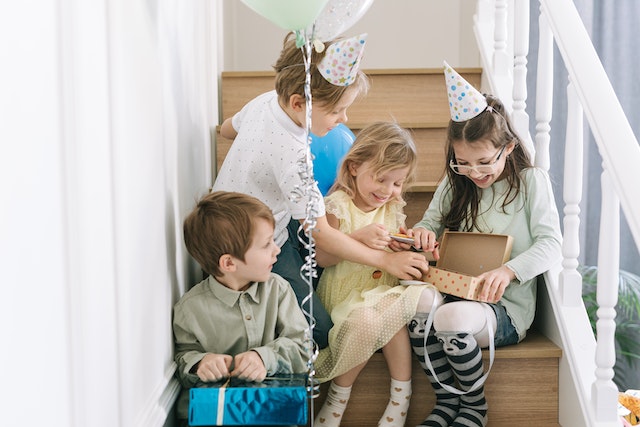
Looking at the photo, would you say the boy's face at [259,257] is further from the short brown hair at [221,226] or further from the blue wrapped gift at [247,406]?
the blue wrapped gift at [247,406]

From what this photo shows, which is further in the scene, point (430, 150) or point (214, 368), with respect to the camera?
point (430, 150)

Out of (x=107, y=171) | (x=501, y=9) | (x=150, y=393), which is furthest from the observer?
(x=501, y=9)

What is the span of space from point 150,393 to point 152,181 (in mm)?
389

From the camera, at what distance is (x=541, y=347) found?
176 cm

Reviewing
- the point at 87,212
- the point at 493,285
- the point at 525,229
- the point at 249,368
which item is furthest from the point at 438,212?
the point at 87,212

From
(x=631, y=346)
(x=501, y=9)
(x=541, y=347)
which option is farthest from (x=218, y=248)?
(x=631, y=346)

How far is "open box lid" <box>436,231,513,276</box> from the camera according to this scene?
1.81 m

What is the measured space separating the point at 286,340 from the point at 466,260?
Result: 0.53m

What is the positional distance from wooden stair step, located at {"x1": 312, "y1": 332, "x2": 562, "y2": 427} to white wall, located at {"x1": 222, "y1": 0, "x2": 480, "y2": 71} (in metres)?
2.22

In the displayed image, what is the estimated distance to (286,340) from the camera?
157 cm

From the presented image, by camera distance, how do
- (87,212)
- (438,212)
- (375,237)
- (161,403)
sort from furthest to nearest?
(438,212) → (375,237) → (161,403) → (87,212)

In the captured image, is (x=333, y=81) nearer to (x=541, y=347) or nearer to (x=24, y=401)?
(x=541, y=347)

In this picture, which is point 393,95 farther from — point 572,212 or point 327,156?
point 572,212

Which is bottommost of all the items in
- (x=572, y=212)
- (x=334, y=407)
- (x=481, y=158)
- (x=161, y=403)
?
(x=334, y=407)
